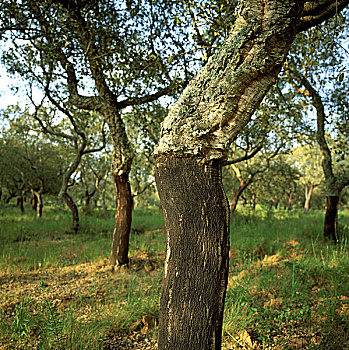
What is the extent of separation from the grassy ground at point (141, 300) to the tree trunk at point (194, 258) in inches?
66.4

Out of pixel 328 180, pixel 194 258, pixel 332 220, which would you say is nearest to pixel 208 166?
pixel 194 258

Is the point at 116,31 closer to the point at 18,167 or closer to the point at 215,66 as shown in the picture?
the point at 215,66

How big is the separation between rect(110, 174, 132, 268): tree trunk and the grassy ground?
39 cm

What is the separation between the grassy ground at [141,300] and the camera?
3.81 metres

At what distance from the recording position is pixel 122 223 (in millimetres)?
7469

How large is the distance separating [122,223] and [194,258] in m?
5.32

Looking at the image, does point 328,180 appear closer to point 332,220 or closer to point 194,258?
point 332,220

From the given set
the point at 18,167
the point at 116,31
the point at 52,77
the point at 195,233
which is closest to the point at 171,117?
the point at 195,233

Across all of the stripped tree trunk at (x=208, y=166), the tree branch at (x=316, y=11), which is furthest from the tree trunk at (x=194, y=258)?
the tree branch at (x=316, y=11)

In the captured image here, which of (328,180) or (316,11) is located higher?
(316,11)

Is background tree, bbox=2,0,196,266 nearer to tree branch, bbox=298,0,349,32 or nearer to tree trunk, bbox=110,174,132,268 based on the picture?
tree trunk, bbox=110,174,132,268

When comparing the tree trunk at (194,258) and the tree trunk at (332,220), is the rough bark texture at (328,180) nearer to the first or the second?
the tree trunk at (332,220)

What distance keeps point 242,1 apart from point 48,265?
7514 millimetres

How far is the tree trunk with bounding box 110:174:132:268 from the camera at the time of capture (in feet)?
24.2
